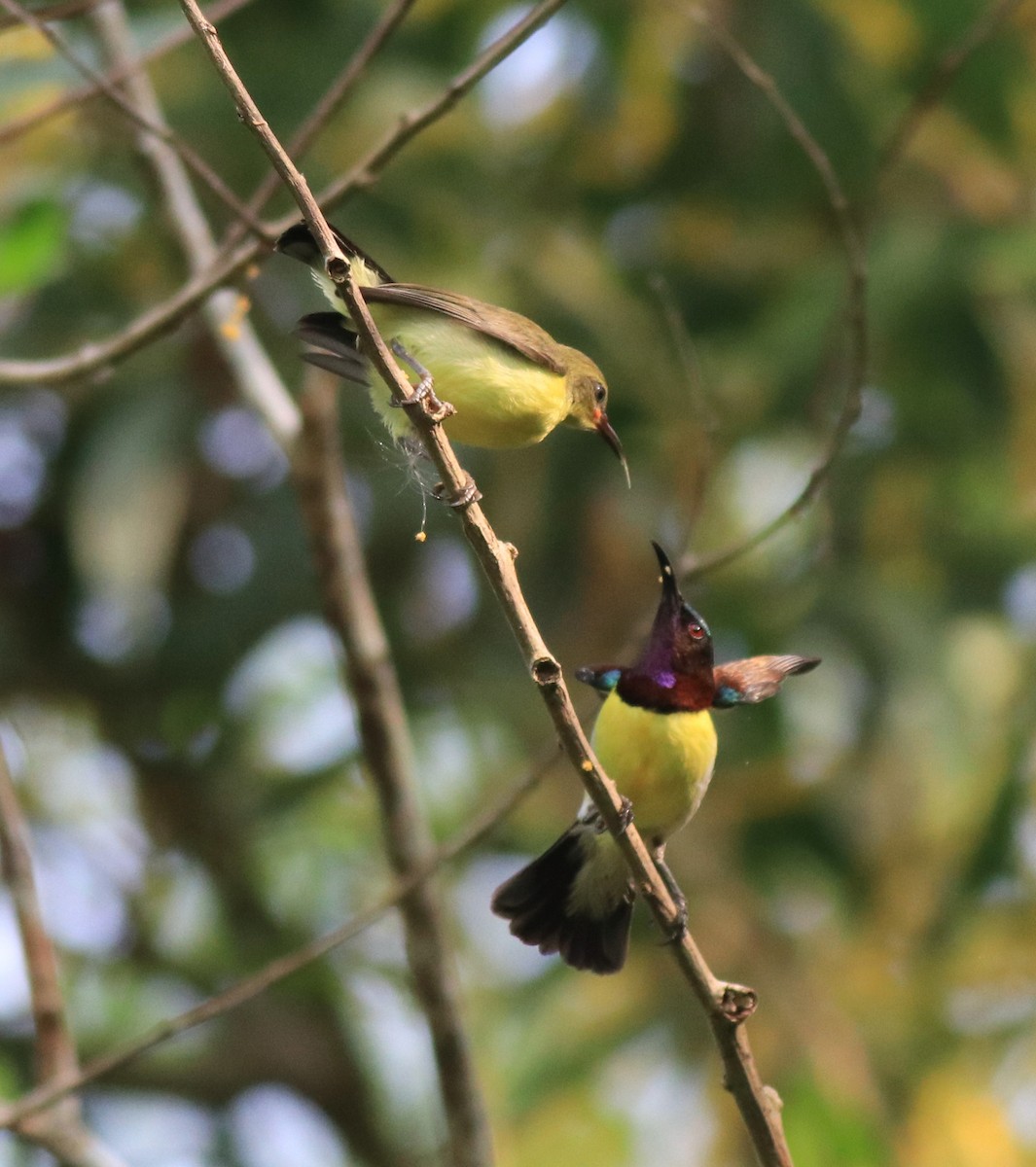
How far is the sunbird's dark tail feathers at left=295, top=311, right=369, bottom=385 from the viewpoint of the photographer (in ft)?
8.56

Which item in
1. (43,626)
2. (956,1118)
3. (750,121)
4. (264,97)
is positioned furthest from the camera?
(750,121)

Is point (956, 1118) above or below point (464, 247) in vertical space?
below

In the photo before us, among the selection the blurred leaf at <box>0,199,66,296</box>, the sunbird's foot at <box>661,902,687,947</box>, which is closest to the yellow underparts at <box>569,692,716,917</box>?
the sunbird's foot at <box>661,902,687,947</box>

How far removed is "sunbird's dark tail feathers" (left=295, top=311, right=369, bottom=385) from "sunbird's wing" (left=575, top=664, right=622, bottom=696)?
2.10ft

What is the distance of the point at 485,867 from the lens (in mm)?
7863

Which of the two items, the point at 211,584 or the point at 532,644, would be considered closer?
the point at 532,644

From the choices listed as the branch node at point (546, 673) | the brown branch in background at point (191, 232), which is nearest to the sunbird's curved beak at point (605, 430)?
the branch node at point (546, 673)

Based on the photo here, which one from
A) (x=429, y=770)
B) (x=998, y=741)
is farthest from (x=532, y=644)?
(x=429, y=770)

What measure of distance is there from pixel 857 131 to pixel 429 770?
3875mm

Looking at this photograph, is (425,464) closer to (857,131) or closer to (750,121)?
(857,131)

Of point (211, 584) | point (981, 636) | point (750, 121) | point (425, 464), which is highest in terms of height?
point (750, 121)

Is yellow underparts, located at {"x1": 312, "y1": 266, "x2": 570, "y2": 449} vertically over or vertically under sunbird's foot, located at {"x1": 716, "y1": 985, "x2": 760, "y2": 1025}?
over

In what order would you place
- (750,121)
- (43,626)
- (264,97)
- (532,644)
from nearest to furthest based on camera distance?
1. (532,644)
2. (264,97)
3. (43,626)
4. (750,121)

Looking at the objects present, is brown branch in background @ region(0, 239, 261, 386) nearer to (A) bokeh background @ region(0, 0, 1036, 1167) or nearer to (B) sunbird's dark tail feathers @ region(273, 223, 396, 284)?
(B) sunbird's dark tail feathers @ region(273, 223, 396, 284)
